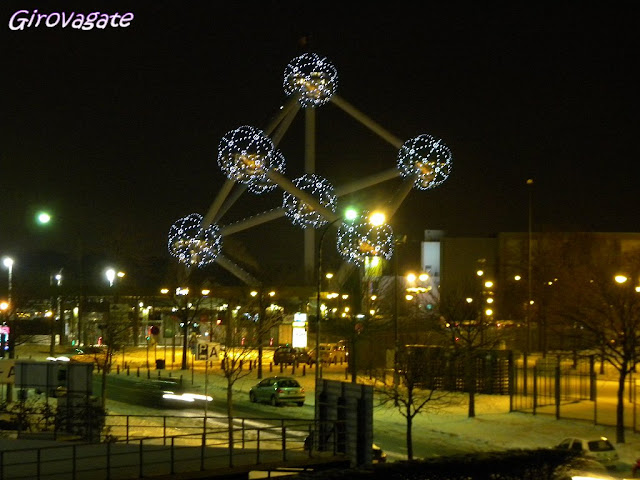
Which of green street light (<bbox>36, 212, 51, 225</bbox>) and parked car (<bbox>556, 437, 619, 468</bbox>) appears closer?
parked car (<bbox>556, 437, 619, 468</bbox>)

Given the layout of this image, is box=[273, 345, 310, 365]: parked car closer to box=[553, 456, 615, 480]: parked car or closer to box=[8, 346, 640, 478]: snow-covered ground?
box=[8, 346, 640, 478]: snow-covered ground

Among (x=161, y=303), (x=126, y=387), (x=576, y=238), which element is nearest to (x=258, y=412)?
(x=126, y=387)

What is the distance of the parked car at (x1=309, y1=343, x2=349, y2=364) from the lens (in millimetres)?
54781

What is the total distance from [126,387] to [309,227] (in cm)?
3943

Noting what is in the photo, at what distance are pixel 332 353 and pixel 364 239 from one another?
1308cm

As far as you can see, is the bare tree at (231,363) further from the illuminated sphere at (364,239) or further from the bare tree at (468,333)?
the bare tree at (468,333)

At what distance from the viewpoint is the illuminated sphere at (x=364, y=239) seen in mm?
45106

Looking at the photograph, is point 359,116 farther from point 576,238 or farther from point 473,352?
point 473,352

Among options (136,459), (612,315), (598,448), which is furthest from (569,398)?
(136,459)

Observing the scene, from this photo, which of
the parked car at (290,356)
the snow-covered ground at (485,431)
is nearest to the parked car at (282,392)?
the snow-covered ground at (485,431)

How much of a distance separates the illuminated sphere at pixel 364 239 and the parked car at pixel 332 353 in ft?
31.9

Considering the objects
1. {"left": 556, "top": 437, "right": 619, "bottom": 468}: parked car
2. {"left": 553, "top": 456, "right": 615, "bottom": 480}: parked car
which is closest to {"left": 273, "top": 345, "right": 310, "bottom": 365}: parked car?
{"left": 556, "top": 437, "right": 619, "bottom": 468}: parked car

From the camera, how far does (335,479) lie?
991 cm

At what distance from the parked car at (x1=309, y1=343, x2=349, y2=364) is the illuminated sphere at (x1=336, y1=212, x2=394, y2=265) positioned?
9.72 metres
